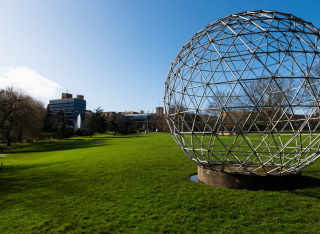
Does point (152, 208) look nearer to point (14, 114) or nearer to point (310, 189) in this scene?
point (310, 189)

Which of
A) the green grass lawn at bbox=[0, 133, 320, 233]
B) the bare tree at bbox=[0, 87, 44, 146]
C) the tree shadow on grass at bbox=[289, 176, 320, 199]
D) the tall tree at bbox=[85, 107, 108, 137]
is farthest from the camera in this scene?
the tall tree at bbox=[85, 107, 108, 137]

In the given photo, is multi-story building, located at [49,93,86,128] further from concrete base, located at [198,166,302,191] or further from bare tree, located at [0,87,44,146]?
concrete base, located at [198,166,302,191]

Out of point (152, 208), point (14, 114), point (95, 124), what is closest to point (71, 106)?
point (95, 124)

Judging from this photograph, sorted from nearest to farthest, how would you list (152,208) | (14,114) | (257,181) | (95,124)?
(152,208)
(257,181)
(14,114)
(95,124)

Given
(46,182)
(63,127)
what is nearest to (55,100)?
(63,127)

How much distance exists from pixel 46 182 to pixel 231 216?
25.3ft

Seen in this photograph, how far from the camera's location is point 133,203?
20.1 feet

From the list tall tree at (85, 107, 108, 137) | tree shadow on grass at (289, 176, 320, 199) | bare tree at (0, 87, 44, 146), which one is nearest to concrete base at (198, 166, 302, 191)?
tree shadow on grass at (289, 176, 320, 199)

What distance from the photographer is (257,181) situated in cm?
690

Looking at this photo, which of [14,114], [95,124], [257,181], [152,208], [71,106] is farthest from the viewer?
[71,106]

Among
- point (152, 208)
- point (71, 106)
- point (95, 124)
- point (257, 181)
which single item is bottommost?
point (152, 208)

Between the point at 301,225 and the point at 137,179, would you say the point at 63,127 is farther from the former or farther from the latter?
the point at 301,225

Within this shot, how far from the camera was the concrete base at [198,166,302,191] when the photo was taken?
6.88 m

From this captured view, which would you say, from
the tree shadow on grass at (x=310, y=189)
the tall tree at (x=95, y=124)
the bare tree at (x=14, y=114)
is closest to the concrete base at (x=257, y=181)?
the tree shadow on grass at (x=310, y=189)
